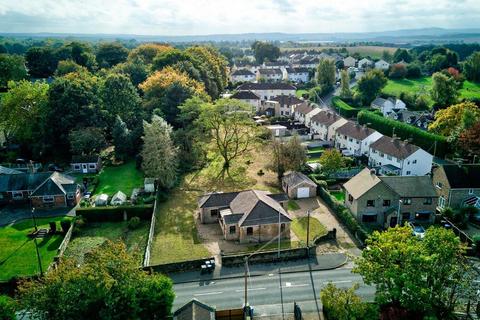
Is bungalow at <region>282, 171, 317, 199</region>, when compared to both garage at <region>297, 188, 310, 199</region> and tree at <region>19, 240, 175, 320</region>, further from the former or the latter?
tree at <region>19, 240, 175, 320</region>

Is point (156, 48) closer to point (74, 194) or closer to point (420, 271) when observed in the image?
point (74, 194)

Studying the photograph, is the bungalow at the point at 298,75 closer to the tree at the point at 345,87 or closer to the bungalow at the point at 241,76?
the bungalow at the point at 241,76

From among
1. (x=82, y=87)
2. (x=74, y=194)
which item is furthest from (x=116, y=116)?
(x=74, y=194)

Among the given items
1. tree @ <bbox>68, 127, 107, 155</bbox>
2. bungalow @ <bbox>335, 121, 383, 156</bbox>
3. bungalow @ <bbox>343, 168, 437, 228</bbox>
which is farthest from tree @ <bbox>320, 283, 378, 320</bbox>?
tree @ <bbox>68, 127, 107, 155</bbox>

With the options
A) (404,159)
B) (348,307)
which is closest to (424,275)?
(348,307)

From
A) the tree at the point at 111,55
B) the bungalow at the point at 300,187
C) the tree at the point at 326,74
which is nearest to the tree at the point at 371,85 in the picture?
the tree at the point at 326,74
